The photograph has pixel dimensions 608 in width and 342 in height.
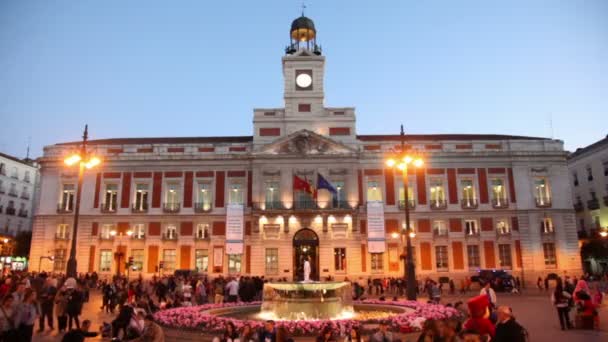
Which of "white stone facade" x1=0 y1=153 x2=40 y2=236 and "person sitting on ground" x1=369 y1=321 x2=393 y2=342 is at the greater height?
"white stone facade" x1=0 y1=153 x2=40 y2=236

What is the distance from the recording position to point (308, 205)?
39.0 metres

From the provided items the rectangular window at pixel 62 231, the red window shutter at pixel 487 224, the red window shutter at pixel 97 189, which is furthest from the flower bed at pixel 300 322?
the rectangular window at pixel 62 231

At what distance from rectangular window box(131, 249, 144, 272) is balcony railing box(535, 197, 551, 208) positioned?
33687mm

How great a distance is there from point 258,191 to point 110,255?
44.6 ft

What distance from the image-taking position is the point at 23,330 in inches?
376

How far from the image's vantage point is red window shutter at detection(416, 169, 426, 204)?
4034 centimetres

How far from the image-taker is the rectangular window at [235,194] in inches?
1596

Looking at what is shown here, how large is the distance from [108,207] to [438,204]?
28.4 metres

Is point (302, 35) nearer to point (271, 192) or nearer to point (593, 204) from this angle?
point (271, 192)

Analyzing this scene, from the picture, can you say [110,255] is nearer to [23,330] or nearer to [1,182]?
[1,182]

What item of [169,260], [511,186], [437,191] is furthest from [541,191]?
[169,260]

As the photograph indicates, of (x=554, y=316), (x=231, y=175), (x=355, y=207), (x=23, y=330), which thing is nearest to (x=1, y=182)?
(x=231, y=175)

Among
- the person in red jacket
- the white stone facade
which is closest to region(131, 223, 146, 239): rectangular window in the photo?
the white stone facade

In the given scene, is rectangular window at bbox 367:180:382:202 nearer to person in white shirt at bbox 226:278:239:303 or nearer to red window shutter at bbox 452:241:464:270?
red window shutter at bbox 452:241:464:270
